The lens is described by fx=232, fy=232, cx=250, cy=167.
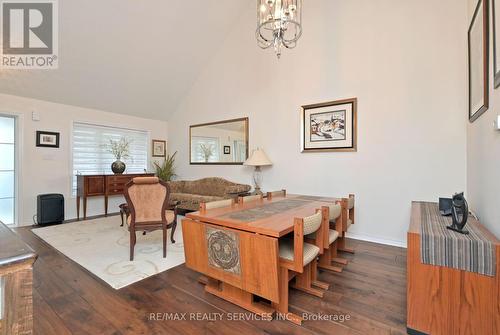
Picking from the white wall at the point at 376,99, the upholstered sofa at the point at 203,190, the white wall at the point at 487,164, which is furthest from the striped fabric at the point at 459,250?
the upholstered sofa at the point at 203,190

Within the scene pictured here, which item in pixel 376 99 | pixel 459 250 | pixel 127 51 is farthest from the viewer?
pixel 127 51

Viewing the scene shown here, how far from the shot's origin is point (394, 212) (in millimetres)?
3182

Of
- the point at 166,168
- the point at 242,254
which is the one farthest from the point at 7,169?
the point at 242,254

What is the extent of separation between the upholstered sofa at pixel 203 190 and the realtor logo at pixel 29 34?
3.14 meters

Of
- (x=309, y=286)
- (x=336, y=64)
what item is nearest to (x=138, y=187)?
(x=309, y=286)

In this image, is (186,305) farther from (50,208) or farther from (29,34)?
(29,34)

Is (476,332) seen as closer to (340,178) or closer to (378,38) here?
(340,178)

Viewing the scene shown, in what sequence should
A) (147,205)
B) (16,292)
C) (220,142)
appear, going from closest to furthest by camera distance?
(16,292), (147,205), (220,142)

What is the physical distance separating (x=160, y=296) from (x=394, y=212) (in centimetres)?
304

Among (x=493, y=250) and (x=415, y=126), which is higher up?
(x=415, y=126)

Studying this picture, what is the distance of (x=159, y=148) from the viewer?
20.3ft

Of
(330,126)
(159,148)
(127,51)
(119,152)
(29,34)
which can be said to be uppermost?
(127,51)

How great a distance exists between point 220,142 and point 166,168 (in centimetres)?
175

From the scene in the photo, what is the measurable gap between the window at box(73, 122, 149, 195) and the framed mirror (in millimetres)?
1310
